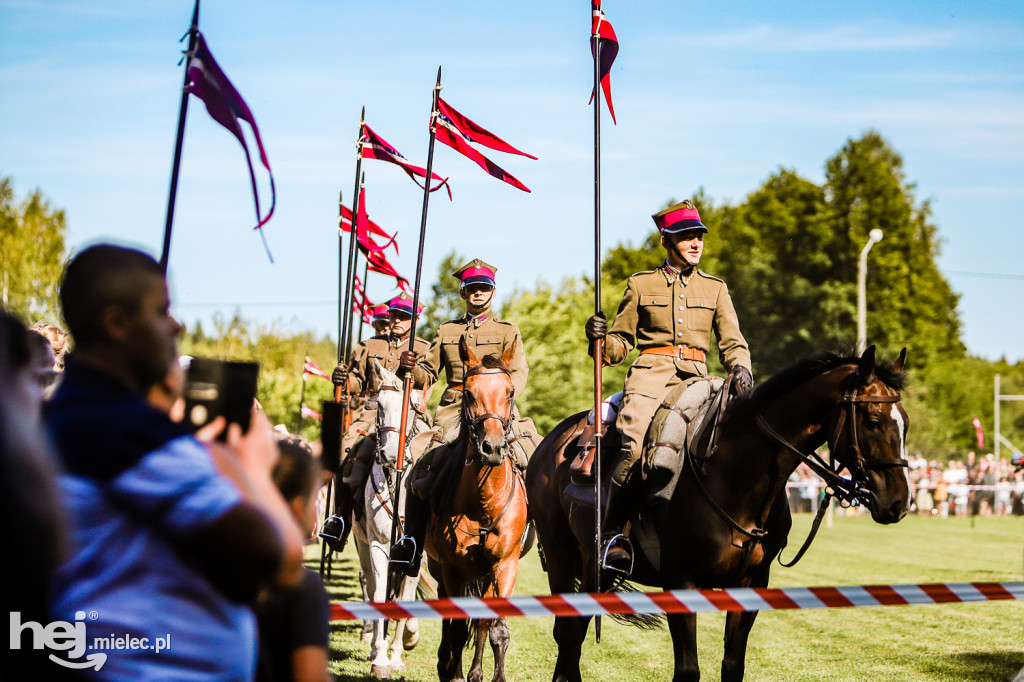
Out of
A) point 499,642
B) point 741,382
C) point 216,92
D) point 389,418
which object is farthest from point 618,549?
point 216,92

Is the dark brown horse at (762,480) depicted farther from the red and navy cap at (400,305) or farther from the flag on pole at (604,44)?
the red and navy cap at (400,305)

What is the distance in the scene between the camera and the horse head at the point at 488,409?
7.86 metres

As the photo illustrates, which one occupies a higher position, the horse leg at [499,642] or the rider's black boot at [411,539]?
the rider's black boot at [411,539]

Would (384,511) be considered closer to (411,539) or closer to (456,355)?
(411,539)

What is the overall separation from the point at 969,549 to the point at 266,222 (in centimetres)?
2304

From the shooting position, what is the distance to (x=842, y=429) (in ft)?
21.9

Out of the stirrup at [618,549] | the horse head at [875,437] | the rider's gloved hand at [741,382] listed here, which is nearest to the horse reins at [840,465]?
the horse head at [875,437]

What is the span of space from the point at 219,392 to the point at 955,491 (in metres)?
40.3

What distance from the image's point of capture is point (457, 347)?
977 cm

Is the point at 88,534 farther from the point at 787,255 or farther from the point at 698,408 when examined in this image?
the point at 787,255

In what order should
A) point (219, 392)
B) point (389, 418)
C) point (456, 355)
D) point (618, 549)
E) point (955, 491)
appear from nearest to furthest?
1. point (219, 392)
2. point (618, 549)
3. point (456, 355)
4. point (389, 418)
5. point (955, 491)

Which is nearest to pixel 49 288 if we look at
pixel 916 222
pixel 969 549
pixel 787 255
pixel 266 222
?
pixel 969 549

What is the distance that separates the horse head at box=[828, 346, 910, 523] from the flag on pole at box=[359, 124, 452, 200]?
19.5 ft

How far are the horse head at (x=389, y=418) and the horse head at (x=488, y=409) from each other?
2.31 meters
